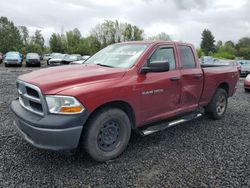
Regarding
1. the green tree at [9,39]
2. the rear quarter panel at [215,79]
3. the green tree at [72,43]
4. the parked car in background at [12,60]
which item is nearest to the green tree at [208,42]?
the green tree at [72,43]

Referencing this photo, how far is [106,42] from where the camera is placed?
62.2 meters

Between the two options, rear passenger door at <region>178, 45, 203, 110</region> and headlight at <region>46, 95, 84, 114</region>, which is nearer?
headlight at <region>46, 95, 84, 114</region>

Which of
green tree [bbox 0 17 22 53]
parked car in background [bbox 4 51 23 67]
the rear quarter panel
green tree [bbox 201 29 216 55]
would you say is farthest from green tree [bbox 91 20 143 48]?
the rear quarter panel

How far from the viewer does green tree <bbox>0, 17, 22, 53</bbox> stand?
199ft

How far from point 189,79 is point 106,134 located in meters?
2.08

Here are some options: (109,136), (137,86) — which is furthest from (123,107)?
(109,136)

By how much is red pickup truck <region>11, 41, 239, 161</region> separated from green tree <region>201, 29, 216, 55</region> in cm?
7756

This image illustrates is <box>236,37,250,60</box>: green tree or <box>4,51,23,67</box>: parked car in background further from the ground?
<box>236,37,250,60</box>: green tree

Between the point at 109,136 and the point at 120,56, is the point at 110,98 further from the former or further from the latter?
the point at 120,56

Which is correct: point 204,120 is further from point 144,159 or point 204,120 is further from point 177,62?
point 144,159

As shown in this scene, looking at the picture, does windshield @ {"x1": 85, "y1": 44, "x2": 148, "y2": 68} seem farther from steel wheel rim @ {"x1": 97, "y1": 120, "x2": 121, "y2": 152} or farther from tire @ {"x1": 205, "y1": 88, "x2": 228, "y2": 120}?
tire @ {"x1": 205, "y1": 88, "x2": 228, "y2": 120}

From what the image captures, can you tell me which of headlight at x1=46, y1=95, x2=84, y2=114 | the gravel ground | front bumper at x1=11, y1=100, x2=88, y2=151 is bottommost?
the gravel ground

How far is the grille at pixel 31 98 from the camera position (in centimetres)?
327

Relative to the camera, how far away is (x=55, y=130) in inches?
123
